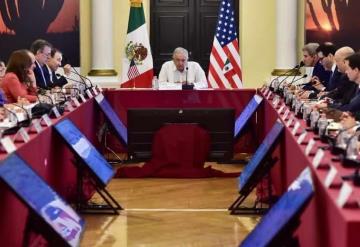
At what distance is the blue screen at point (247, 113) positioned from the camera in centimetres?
786

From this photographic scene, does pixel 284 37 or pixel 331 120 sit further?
pixel 284 37

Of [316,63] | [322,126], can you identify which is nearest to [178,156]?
[316,63]

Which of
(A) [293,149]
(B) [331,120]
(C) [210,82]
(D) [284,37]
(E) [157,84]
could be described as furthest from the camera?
(D) [284,37]

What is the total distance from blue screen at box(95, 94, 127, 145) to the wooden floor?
0.62 meters

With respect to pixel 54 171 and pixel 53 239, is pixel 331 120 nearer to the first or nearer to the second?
pixel 54 171

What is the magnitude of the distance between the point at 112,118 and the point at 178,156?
0.80 m

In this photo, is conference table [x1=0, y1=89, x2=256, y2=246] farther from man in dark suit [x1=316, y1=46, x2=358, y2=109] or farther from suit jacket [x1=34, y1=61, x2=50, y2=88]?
man in dark suit [x1=316, y1=46, x2=358, y2=109]

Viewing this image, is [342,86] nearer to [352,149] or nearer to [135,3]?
[352,149]

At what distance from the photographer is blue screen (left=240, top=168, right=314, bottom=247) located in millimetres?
3107

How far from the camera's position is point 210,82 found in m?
10.4

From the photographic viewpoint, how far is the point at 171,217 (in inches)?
231

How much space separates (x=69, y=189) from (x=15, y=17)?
17.9 feet

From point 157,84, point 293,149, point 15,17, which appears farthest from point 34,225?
point 15,17

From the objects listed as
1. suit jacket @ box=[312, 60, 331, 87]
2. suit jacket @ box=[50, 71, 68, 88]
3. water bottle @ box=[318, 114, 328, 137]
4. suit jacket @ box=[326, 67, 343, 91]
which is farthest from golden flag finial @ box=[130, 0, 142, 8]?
water bottle @ box=[318, 114, 328, 137]
